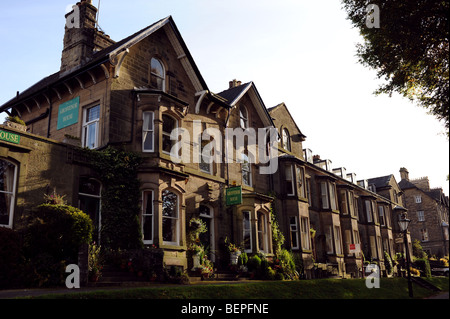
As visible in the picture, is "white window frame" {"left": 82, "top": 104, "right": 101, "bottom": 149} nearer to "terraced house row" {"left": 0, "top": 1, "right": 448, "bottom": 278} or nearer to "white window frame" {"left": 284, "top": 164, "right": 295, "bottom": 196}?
"terraced house row" {"left": 0, "top": 1, "right": 448, "bottom": 278}

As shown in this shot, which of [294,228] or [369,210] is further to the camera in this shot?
[369,210]

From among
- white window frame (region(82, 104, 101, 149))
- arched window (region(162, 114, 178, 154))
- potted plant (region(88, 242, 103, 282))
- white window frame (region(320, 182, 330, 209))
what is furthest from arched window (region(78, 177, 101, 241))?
white window frame (region(320, 182, 330, 209))

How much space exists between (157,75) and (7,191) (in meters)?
9.14

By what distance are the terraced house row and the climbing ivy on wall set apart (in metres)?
0.38

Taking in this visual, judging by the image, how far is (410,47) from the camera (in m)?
14.8

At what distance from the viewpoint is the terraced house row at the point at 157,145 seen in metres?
15.4

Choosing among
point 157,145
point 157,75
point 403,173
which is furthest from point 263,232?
point 403,173

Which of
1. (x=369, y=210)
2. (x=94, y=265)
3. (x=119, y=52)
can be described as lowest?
(x=94, y=265)

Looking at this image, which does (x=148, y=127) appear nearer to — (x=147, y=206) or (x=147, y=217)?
A: (x=147, y=206)

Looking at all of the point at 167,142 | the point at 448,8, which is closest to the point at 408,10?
the point at 448,8

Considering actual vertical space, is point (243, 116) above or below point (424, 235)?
above

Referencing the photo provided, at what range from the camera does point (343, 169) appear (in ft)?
139

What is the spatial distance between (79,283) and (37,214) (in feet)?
9.41
